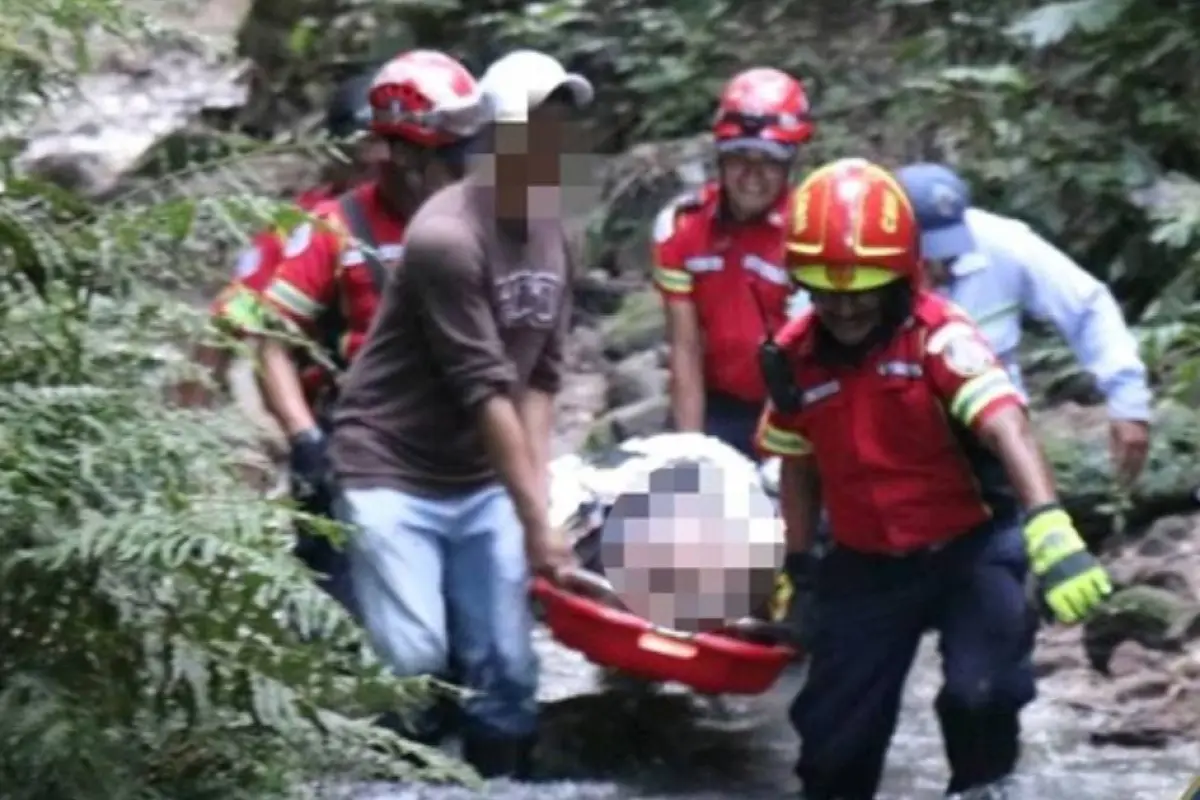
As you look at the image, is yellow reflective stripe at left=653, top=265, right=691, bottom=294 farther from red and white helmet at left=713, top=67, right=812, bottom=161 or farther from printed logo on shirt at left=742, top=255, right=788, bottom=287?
red and white helmet at left=713, top=67, right=812, bottom=161

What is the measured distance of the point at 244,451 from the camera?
A: 4.08m

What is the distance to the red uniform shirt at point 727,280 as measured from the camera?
6867 mm

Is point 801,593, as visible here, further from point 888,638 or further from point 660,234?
point 660,234

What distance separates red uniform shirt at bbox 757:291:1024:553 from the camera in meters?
5.21

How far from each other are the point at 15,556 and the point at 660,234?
12.8ft

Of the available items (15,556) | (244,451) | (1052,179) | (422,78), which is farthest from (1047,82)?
(15,556)

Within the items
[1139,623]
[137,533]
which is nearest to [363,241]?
[137,533]

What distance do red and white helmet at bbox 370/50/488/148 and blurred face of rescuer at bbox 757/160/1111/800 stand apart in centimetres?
94

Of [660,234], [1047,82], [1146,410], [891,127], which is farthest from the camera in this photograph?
[891,127]

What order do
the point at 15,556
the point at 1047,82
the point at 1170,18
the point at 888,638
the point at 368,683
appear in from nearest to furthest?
the point at 15,556 < the point at 368,683 < the point at 888,638 < the point at 1170,18 < the point at 1047,82

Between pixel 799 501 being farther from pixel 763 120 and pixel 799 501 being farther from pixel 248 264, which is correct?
pixel 763 120

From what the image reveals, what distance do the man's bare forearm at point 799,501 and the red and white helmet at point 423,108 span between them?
1128mm

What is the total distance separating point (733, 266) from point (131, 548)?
3697 millimetres

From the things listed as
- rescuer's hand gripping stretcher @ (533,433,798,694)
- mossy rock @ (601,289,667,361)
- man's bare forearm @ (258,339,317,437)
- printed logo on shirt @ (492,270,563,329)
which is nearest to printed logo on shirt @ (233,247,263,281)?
man's bare forearm @ (258,339,317,437)
